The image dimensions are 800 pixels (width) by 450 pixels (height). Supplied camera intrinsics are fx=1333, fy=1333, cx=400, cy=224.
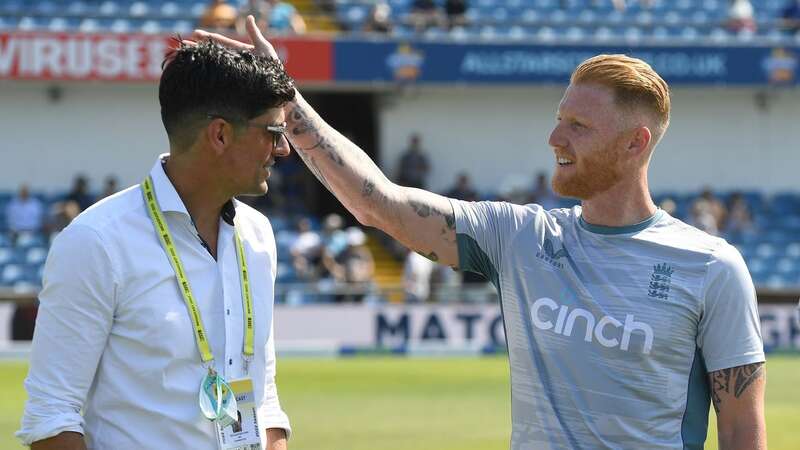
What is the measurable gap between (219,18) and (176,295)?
20713 millimetres

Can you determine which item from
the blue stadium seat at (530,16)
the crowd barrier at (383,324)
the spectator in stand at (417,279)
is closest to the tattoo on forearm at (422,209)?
the crowd barrier at (383,324)

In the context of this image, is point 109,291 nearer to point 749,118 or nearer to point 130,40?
point 130,40

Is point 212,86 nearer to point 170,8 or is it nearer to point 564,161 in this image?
point 564,161

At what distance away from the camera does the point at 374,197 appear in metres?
3.82

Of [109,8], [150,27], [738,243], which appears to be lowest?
[738,243]

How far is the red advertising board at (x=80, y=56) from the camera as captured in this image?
24250 millimetres

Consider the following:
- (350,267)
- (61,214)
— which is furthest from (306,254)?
(61,214)

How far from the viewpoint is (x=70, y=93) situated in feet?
85.3

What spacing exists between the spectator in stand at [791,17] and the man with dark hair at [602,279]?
25206 millimetres

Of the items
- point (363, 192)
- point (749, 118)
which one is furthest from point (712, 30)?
point (363, 192)

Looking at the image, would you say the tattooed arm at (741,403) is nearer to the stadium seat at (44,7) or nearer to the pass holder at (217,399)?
the pass holder at (217,399)

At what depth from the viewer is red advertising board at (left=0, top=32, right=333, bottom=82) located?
79.6 feet

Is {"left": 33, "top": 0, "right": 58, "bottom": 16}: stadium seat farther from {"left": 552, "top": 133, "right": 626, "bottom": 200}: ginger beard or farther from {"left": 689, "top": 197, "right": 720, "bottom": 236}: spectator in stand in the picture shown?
{"left": 552, "top": 133, "right": 626, "bottom": 200}: ginger beard

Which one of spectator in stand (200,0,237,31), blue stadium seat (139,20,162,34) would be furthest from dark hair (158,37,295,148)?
blue stadium seat (139,20,162,34)
